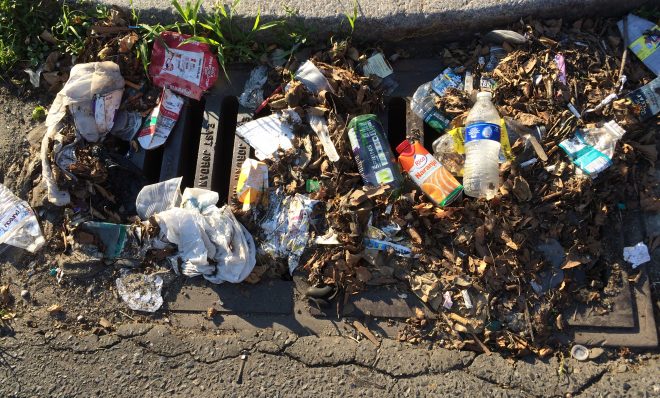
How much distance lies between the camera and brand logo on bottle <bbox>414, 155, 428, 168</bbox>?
7.94 ft

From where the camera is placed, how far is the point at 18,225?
258 centimetres

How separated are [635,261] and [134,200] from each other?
234 centimetres

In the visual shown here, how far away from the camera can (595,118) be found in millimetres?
2414

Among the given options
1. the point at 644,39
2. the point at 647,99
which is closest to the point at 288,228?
the point at 647,99

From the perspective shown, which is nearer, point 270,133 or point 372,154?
point 372,154

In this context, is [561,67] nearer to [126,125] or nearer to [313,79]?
[313,79]

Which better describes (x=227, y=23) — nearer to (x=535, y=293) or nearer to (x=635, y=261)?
(x=535, y=293)

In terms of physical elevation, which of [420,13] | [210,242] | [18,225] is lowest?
[18,225]

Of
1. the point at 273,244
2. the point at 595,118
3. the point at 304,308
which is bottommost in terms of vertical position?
the point at 304,308

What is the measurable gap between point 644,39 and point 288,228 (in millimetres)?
1879

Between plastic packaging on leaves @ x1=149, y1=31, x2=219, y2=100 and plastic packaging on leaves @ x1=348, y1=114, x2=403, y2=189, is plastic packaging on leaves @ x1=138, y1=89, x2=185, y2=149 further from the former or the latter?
plastic packaging on leaves @ x1=348, y1=114, x2=403, y2=189

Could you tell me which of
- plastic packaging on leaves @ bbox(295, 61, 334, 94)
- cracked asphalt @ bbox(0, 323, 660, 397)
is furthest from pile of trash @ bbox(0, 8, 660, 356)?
cracked asphalt @ bbox(0, 323, 660, 397)

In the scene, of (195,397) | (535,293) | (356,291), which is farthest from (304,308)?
(535,293)

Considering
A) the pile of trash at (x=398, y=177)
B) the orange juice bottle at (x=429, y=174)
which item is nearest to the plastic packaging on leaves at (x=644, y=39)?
the pile of trash at (x=398, y=177)
